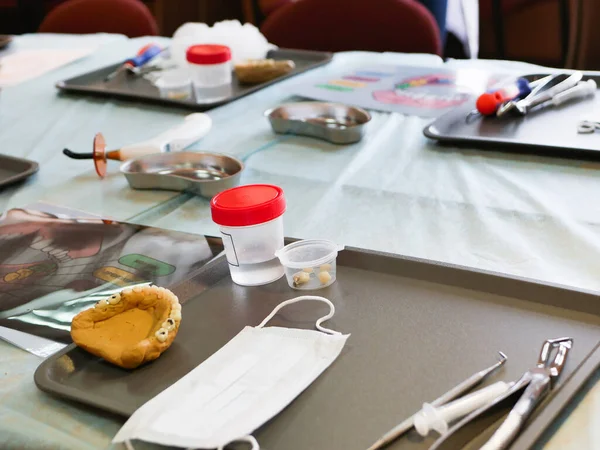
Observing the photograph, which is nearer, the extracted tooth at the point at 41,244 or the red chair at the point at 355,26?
the extracted tooth at the point at 41,244

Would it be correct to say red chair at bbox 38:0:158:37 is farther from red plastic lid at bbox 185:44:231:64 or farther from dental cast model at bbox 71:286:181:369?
dental cast model at bbox 71:286:181:369

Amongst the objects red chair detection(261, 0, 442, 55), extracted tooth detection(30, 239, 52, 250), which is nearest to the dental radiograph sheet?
extracted tooth detection(30, 239, 52, 250)

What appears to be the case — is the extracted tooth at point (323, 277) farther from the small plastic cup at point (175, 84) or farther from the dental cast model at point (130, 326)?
the small plastic cup at point (175, 84)

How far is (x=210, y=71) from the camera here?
3.98 feet

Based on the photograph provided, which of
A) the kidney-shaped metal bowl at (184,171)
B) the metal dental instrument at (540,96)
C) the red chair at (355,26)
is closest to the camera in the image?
the kidney-shaped metal bowl at (184,171)

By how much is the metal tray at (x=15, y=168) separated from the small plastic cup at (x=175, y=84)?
324mm

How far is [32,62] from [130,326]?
1.22 metres

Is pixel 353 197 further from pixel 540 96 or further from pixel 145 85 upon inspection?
pixel 145 85

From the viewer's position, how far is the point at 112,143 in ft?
3.47

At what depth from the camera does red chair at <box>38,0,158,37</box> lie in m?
1.95

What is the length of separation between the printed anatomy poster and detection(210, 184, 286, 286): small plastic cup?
0.51 m

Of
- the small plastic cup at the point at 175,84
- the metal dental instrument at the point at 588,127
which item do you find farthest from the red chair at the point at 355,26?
the metal dental instrument at the point at 588,127

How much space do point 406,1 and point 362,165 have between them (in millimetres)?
831

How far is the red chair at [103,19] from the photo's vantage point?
76.7 inches
